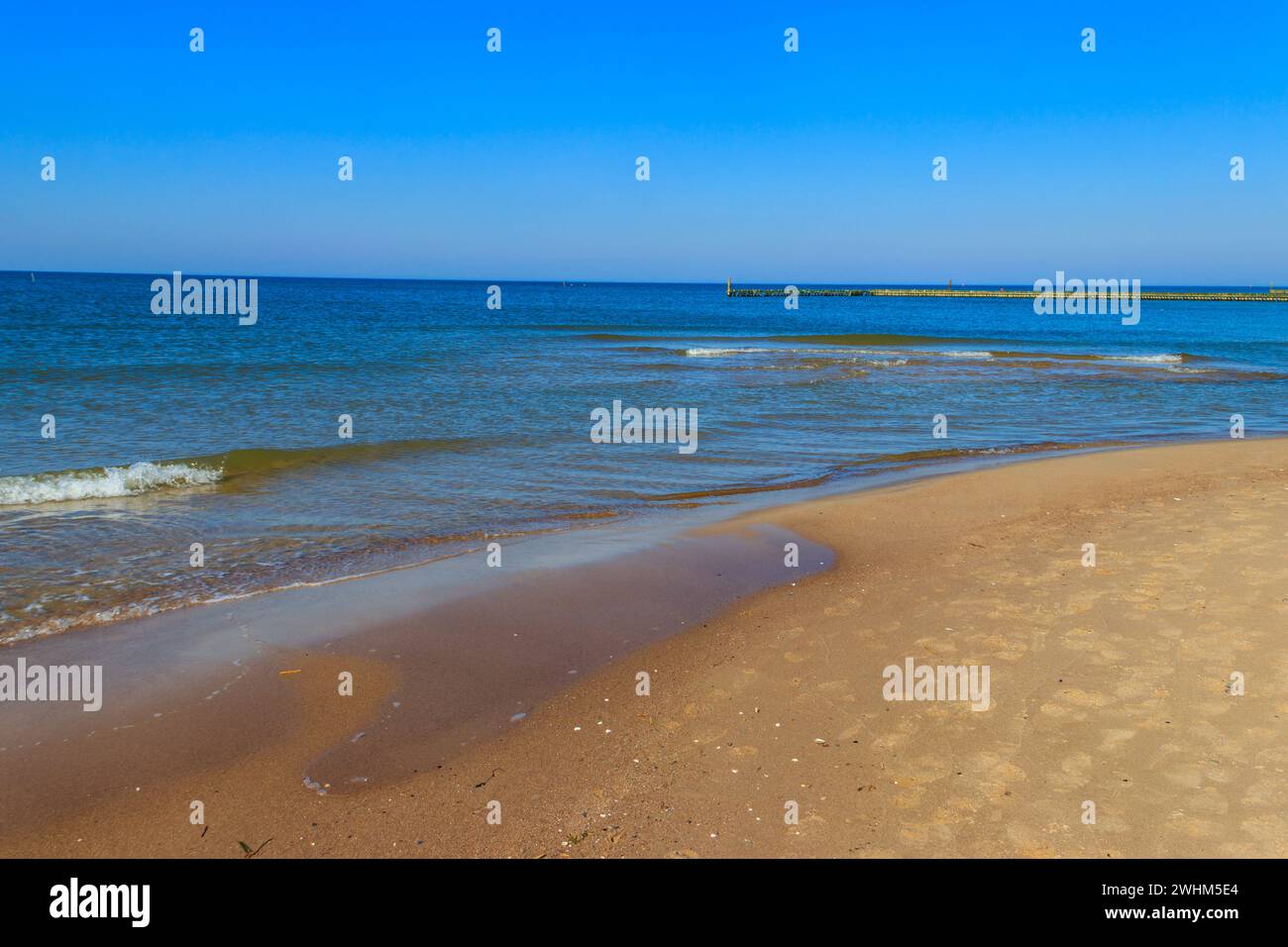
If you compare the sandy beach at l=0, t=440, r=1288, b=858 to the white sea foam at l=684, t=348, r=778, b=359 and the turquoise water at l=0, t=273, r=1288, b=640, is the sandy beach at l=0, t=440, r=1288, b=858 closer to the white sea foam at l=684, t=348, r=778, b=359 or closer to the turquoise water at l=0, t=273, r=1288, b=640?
the turquoise water at l=0, t=273, r=1288, b=640

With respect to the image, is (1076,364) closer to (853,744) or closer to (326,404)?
(326,404)

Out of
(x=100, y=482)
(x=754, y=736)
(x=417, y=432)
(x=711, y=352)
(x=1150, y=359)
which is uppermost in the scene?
(x=711, y=352)

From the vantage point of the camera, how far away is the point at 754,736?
5332 mm

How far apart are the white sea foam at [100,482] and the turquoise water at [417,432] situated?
0.05 m

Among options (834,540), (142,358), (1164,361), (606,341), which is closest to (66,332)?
(142,358)

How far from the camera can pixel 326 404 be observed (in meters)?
21.8

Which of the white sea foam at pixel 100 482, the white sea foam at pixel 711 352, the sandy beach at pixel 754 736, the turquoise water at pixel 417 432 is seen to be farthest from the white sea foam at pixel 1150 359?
the white sea foam at pixel 100 482

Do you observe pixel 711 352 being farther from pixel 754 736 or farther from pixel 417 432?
pixel 754 736

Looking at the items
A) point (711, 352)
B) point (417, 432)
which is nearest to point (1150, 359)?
point (711, 352)

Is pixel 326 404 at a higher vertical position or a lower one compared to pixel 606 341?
lower

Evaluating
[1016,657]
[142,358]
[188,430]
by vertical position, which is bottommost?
[1016,657]

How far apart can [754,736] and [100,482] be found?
11505 mm

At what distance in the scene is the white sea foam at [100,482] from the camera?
39.3ft
